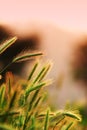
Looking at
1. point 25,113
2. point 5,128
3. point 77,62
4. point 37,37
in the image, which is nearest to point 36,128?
point 25,113

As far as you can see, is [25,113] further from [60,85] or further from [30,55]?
[60,85]

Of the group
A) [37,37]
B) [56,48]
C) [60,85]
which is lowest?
[60,85]

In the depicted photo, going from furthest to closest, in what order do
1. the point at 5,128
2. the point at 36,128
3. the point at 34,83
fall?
1. the point at 36,128
2. the point at 34,83
3. the point at 5,128

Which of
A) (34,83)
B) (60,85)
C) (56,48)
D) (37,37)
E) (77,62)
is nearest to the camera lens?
(34,83)

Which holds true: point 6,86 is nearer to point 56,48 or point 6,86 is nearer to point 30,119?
point 30,119

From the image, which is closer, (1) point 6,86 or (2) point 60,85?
(1) point 6,86

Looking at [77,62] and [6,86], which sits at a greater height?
[77,62]

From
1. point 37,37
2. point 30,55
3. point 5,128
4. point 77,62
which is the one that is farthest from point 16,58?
point 77,62

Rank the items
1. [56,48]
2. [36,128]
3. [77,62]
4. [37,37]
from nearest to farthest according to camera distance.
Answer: [36,128]
[37,37]
[77,62]
[56,48]

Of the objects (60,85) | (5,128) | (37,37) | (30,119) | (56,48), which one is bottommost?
(5,128)
